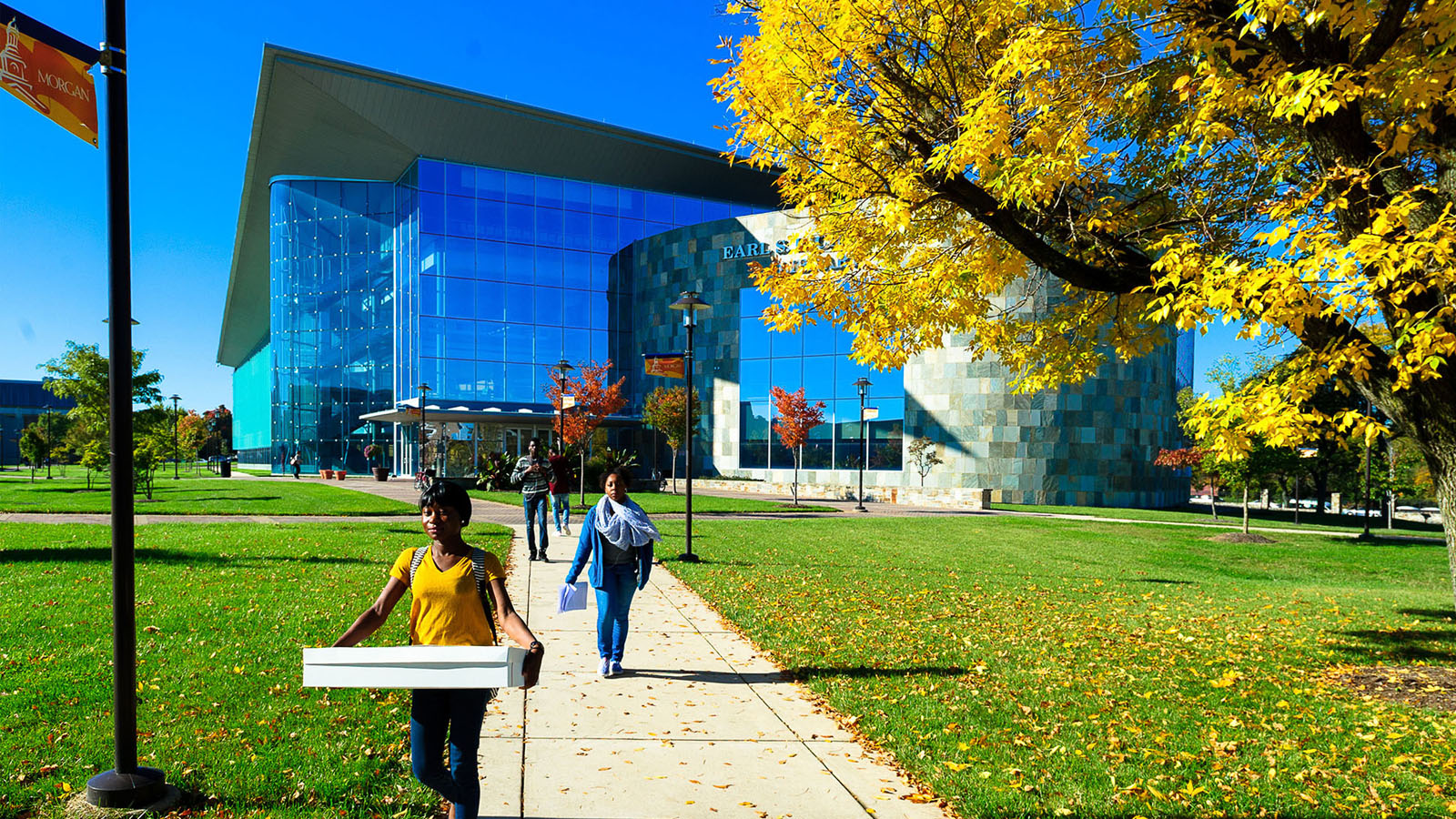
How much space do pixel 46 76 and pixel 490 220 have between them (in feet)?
149

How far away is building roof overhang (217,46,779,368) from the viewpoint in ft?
134

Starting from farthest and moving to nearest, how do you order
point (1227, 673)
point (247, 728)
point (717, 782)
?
point (1227, 673), point (247, 728), point (717, 782)

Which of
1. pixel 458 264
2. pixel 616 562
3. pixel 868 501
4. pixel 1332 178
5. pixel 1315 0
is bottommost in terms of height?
pixel 868 501

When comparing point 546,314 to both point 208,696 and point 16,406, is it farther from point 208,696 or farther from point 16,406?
point 16,406

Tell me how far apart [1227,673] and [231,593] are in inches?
413

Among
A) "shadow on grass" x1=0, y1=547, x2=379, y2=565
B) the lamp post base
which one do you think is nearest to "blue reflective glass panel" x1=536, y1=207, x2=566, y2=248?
"shadow on grass" x1=0, y1=547, x2=379, y2=565

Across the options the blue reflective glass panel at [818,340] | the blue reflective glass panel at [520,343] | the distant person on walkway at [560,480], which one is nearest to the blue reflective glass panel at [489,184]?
the blue reflective glass panel at [520,343]

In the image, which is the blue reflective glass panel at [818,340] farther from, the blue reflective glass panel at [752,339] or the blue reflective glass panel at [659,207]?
the blue reflective glass panel at [659,207]

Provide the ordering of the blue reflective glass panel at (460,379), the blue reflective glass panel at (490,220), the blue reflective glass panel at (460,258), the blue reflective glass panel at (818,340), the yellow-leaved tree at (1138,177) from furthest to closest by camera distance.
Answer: the blue reflective glass panel at (490,220)
the blue reflective glass panel at (460,258)
the blue reflective glass panel at (460,379)
the blue reflective glass panel at (818,340)
the yellow-leaved tree at (1138,177)

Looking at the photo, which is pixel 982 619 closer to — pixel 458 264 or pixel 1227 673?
pixel 1227 673

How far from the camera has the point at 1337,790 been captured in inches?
187

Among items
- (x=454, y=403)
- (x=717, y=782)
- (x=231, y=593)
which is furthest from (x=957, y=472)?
(x=717, y=782)

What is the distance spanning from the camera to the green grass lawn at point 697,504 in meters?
27.6

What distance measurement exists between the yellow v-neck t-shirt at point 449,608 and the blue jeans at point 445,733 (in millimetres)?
214
